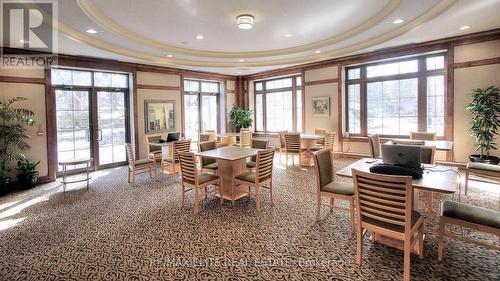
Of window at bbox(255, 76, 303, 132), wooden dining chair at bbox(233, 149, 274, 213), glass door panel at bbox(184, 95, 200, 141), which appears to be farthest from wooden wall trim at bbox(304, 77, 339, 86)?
wooden dining chair at bbox(233, 149, 274, 213)

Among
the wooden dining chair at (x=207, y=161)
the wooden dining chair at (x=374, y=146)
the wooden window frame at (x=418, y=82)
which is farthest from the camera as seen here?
the wooden window frame at (x=418, y=82)

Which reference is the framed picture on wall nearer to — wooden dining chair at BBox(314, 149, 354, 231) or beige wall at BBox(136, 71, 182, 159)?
beige wall at BBox(136, 71, 182, 159)

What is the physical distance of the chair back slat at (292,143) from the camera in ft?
22.5

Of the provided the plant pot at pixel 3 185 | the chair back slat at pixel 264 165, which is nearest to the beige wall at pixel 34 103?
the plant pot at pixel 3 185

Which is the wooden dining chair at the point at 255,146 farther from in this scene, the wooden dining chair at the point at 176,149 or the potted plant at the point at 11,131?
the potted plant at the point at 11,131

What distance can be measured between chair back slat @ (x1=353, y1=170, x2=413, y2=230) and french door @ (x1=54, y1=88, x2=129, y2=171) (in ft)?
22.6

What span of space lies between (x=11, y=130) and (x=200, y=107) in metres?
5.33

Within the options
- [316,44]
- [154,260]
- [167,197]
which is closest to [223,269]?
[154,260]

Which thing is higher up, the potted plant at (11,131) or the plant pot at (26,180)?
the potted plant at (11,131)

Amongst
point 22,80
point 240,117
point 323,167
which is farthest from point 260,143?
point 22,80

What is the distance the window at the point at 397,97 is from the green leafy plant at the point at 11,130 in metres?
7.89

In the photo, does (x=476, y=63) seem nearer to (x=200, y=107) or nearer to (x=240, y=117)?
(x=240, y=117)

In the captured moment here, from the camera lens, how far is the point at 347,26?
5191 mm

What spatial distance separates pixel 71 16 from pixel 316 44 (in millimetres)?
4960
